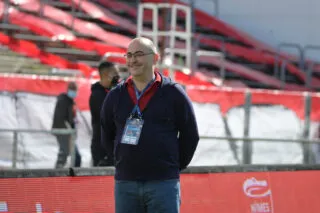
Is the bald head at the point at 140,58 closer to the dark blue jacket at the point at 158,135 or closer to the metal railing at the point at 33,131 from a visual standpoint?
the dark blue jacket at the point at 158,135

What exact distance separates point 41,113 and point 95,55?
6.90m

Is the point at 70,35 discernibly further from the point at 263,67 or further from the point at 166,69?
the point at 263,67

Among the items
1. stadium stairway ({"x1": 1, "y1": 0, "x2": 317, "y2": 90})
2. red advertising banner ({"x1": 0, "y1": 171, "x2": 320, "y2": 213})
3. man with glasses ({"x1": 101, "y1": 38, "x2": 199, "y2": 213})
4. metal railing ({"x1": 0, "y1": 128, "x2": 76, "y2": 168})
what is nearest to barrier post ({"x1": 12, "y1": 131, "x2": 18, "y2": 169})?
metal railing ({"x1": 0, "y1": 128, "x2": 76, "y2": 168})

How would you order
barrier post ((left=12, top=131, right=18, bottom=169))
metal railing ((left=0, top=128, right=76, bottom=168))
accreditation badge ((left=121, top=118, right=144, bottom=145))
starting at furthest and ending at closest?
barrier post ((left=12, top=131, right=18, bottom=169))
metal railing ((left=0, top=128, right=76, bottom=168))
accreditation badge ((left=121, top=118, right=144, bottom=145))

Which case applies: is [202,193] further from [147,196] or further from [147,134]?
[147,134]

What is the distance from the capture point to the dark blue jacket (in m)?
6.71

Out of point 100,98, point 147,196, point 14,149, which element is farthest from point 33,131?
point 147,196

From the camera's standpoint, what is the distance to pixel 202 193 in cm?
937

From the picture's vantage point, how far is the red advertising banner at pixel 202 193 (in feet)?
27.0

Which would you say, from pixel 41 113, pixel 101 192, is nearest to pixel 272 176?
pixel 101 192

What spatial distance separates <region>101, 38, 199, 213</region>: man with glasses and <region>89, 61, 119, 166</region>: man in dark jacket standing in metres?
3.29

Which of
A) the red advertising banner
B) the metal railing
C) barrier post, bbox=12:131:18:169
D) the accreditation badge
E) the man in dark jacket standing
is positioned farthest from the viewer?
barrier post, bbox=12:131:18:169

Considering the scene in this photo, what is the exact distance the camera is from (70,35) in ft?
73.0

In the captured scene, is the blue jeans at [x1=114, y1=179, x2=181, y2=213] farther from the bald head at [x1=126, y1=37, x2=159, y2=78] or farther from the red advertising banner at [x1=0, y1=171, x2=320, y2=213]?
the red advertising banner at [x1=0, y1=171, x2=320, y2=213]
